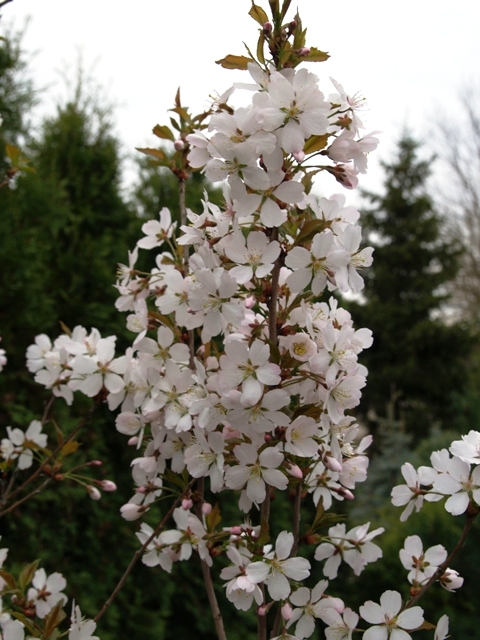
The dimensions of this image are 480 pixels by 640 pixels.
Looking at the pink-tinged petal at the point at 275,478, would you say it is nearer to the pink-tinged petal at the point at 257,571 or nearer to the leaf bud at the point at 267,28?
the pink-tinged petal at the point at 257,571

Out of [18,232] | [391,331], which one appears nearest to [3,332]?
[18,232]

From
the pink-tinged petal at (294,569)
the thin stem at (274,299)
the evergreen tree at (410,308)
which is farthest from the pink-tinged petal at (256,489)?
the evergreen tree at (410,308)

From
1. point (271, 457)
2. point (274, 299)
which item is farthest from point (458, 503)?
point (274, 299)

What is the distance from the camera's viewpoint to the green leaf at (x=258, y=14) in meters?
1.07

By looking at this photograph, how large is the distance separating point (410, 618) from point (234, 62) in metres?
1.07

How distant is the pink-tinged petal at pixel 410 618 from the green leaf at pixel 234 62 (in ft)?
3.41

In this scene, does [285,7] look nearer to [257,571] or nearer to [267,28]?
[267,28]

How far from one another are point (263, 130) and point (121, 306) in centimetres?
62

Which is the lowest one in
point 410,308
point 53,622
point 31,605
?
point 31,605

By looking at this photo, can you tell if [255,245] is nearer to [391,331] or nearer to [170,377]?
[170,377]

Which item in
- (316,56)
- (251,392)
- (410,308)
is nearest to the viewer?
(251,392)

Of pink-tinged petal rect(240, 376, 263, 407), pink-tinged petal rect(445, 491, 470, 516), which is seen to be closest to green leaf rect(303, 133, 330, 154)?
pink-tinged petal rect(240, 376, 263, 407)

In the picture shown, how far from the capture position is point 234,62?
1.07 m

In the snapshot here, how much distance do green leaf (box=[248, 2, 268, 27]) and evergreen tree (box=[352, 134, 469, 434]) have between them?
1033cm
